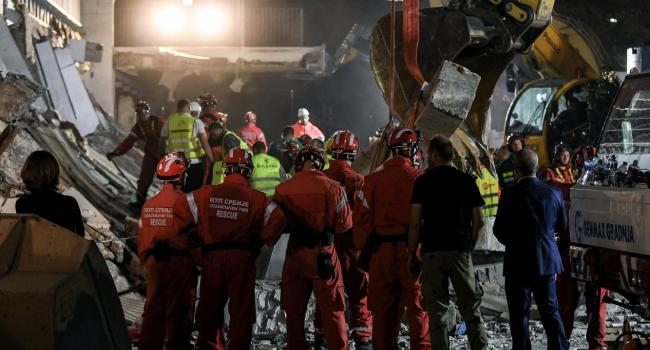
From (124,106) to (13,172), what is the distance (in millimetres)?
17337

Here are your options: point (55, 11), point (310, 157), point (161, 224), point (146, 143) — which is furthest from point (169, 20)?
point (161, 224)

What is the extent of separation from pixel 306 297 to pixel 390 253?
0.76 metres

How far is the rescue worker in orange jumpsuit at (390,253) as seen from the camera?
784cm

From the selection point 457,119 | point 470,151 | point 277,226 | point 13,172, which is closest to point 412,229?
point 277,226

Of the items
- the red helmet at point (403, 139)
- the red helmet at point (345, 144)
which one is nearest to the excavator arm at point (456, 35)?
the red helmet at point (345, 144)

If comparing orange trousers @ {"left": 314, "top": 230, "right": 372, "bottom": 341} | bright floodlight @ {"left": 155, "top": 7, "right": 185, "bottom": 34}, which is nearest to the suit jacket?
orange trousers @ {"left": 314, "top": 230, "right": 372, "bottom": 341}

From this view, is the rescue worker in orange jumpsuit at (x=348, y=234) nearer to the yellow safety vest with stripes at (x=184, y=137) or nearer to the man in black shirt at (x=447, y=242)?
the man in black shirt at (x=447, y=242)

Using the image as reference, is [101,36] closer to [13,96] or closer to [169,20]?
[169,20]

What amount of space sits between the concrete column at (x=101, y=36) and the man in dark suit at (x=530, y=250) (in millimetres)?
21600

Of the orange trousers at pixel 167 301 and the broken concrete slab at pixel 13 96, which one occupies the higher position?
the broken concrete slab at pixel 13 96

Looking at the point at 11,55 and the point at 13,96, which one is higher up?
the point at 11,55

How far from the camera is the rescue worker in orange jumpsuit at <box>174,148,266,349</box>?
290 inches

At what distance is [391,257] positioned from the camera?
788 centimetres

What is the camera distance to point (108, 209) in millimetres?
13828
